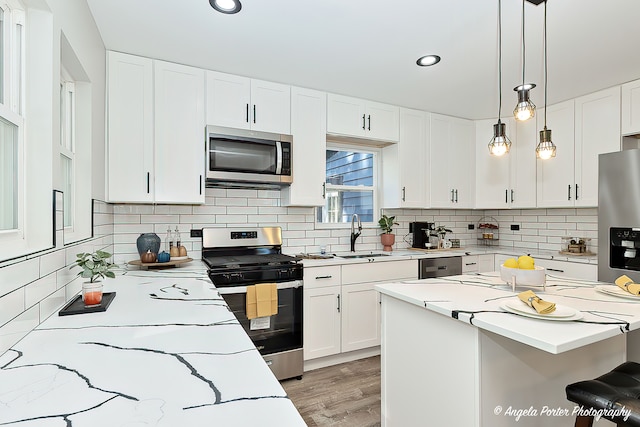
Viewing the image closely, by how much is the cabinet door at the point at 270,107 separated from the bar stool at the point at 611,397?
252cm

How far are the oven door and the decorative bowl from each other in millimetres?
1560

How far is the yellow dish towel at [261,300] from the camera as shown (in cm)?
249

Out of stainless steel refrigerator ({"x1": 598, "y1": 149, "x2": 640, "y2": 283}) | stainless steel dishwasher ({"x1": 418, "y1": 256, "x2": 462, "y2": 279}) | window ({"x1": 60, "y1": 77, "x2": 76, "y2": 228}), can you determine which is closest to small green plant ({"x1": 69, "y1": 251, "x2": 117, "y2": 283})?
window ({"x1": 60, "y1": 77, "x2": 76, "y2": 228})

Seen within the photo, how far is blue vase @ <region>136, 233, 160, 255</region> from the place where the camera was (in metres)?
2.48

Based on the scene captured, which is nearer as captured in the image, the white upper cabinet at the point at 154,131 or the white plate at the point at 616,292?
the white plate at the point at 616,292

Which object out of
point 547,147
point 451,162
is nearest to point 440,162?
Result: point 451,162

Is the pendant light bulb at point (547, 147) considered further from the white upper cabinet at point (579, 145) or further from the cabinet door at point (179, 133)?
the cabinet door at point (179, 133)

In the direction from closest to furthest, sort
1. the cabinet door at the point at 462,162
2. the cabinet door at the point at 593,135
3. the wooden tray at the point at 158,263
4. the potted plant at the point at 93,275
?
the potted plant at the point at 93,275 < the wooden tray at the point at 158,263 < the cabinet door at the point at 593,135 < the cabinet door at the point at 462,162

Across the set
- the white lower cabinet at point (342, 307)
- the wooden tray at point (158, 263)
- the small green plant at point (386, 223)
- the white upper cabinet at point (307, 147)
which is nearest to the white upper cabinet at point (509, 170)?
the small green plant at point (386, 223)

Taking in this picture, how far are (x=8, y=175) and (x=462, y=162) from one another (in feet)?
12.8

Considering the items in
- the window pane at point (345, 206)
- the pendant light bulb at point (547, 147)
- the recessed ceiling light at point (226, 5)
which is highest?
the recessed ceiling light at point (226, 5)

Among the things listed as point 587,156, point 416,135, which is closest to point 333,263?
point 416,135

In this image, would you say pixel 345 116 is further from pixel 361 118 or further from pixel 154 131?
pixel 154 131

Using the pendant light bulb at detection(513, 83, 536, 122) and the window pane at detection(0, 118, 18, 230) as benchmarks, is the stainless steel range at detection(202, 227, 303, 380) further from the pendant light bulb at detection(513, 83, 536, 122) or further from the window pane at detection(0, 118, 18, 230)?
the pendant light bulb at detection(513, 83, 536, 122)
